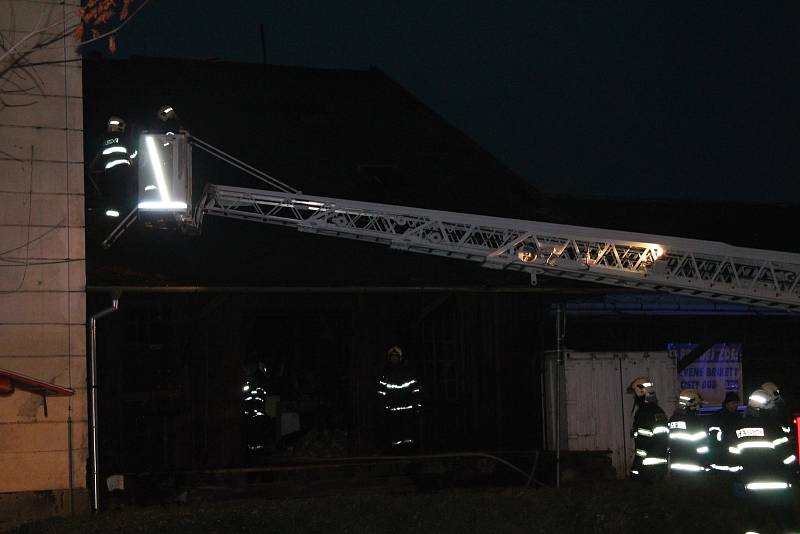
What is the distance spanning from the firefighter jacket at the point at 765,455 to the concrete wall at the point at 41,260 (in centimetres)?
712

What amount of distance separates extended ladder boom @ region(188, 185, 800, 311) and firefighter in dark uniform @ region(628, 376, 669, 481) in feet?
4.57

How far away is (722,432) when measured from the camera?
465 inches

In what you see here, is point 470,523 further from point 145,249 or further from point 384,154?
point 384,154

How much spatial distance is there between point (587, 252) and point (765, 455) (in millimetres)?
3331

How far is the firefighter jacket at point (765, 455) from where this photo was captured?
30.9 ft

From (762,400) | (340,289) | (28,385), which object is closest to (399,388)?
(340,289)

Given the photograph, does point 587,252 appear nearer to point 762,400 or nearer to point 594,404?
point 762,400

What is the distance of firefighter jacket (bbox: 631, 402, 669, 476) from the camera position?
11.3 metres

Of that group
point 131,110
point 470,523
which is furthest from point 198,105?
point 470,523

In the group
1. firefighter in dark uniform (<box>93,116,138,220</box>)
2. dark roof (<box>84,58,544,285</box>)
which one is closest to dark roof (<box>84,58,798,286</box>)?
dark roof (<box>84,58,544,285</box>)

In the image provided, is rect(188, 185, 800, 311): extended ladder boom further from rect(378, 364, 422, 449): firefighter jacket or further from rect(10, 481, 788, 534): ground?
rect(10, 481, 788, 534): ground

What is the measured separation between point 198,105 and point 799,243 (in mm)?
12806

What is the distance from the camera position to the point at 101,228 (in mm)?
14930

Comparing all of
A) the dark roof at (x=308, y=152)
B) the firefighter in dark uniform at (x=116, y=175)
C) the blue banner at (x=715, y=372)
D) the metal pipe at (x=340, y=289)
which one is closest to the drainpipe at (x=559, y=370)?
the metal pipe at (x=340, y=289)
